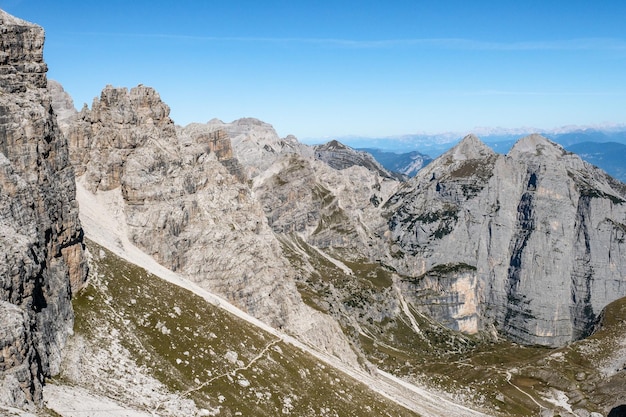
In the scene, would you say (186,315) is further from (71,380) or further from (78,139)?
(78,139)

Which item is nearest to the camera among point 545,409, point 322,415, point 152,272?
point 322,415

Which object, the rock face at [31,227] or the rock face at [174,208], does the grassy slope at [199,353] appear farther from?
the rock face at [174,208]

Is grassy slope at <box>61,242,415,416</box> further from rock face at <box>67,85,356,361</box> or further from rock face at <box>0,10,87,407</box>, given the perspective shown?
rock face at <box>67,85,356,361</box>

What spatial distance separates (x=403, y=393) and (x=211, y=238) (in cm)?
6766

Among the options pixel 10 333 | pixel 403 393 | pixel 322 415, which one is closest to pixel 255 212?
pixel 403 393

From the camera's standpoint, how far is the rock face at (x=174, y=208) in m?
126

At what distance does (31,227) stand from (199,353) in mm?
32335

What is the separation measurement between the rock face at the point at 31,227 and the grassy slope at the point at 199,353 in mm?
5404

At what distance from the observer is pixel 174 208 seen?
127938mm

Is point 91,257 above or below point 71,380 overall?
above

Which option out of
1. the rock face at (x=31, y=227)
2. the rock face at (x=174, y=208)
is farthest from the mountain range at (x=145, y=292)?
the rock face at (x=174, y=208)

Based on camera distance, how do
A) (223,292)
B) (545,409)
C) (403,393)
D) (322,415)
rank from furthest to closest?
(545,409) < (403,393) < (223,292) < (322,415)

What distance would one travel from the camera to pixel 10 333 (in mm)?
50938

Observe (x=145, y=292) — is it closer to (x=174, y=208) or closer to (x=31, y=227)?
(x=31, y=227)
